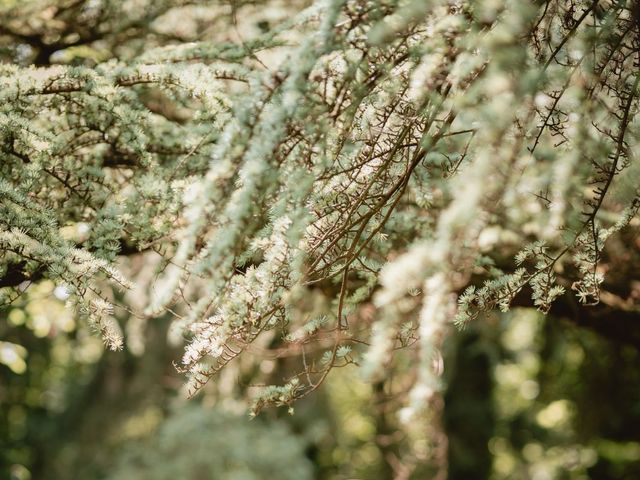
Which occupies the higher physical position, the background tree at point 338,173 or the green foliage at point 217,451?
the background tree at point 338,173

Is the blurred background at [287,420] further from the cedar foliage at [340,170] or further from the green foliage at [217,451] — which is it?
the cedar foliage at [340,170]

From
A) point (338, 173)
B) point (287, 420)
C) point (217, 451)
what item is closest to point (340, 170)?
point (338, 173)

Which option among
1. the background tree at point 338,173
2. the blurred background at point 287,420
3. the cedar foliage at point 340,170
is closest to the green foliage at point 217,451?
the blurred background at point 287,420

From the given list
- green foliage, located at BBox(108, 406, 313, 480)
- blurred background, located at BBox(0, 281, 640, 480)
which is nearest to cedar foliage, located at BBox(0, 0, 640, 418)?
blurred background, located at BBox(0, 281, 640, 480)

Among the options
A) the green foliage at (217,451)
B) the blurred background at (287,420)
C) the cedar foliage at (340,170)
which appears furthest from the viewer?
the green foliage at (217,451)

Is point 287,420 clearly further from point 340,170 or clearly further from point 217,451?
point 340,170

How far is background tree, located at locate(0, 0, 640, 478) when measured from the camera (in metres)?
1.37

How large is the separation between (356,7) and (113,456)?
1263cm

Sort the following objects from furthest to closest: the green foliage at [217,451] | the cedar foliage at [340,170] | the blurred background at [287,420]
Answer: the green foliage at [217,451] < the blurred background at [287,420] < the cedar foliage at [340,170]

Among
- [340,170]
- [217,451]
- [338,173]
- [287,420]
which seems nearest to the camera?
[338,173]

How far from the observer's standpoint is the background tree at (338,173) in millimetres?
1372

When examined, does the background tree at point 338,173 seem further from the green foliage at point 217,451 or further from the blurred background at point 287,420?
the green foliage at point 217,451

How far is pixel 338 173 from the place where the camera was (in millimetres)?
1839

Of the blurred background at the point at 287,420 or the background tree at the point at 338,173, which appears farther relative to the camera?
the blurred background at the point at 287,420
